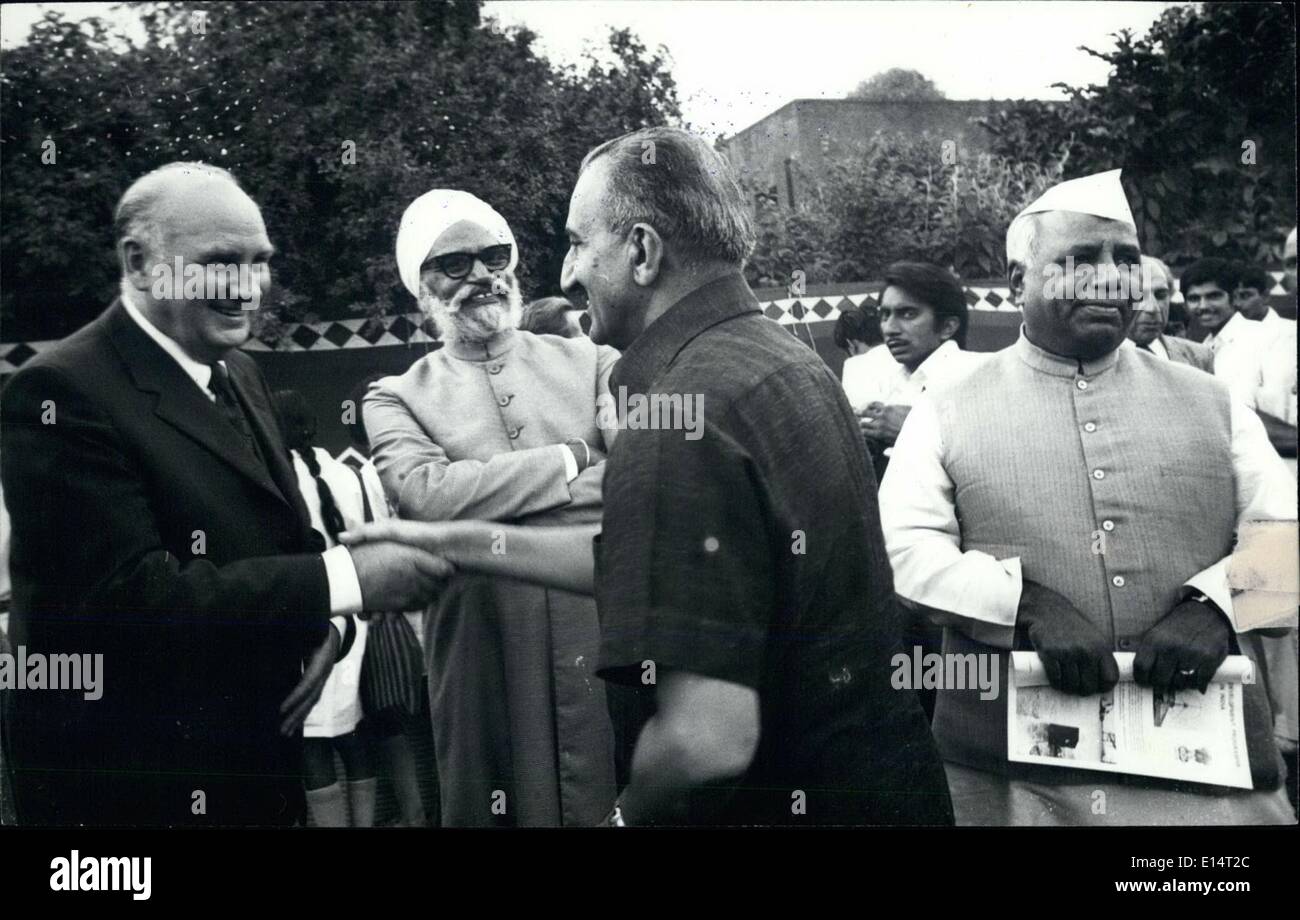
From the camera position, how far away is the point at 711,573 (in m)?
2.39

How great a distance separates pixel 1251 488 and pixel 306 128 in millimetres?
2441

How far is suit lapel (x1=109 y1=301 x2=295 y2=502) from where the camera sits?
120 inches

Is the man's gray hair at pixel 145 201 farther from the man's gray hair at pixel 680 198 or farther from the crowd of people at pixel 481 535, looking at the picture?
the man's gray hair at pixel 680 198

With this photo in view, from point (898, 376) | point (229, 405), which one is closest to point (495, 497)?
point (229, 405)

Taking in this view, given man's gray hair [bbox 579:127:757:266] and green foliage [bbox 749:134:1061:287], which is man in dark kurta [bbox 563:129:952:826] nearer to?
man's gray hair [bbox 579:127:757:266]

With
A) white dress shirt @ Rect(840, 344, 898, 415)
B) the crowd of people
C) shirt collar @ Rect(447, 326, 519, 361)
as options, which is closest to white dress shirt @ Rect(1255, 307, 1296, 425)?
the crowd of people

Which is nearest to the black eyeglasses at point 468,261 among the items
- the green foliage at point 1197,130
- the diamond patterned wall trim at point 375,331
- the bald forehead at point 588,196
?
the diamond patterned wall trim at point 375,331

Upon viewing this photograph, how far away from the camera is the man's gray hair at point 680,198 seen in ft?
8.89

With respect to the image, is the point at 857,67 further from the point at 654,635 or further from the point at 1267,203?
the point at 654,635

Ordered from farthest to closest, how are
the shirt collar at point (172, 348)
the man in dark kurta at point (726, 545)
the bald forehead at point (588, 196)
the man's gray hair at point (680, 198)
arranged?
the shirt collar at point (172, 348) < the bald forehead at point (588, 196) < the man's gray hair at point (680, 198) < the man in dark kurta at point (726, 545)

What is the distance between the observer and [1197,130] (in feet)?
11.7

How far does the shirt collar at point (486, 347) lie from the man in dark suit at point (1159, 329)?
1.55m

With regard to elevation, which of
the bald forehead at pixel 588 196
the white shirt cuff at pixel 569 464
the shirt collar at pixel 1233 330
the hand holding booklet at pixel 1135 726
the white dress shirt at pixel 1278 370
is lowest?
the hand holding booklet at pixel 1135 726

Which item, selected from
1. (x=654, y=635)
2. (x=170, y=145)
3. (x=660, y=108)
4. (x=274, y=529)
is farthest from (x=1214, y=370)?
(x=170, y=145)
